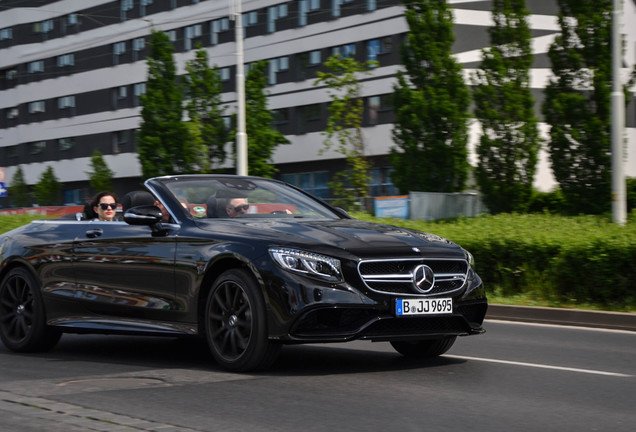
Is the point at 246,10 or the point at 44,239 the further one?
the point at 246,10

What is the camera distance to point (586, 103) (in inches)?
1137

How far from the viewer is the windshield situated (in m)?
8.22

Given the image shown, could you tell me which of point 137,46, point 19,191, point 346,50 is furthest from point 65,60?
point 346,50

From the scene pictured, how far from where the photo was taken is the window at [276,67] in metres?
56.2

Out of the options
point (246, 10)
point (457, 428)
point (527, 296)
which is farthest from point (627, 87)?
point (246, 10)

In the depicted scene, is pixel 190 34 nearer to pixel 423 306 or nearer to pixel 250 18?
pixel 250 18

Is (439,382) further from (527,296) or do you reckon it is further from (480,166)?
(480,166)

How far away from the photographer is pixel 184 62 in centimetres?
6112

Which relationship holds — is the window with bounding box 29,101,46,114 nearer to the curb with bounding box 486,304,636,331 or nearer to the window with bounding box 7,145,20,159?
the window with bounding box 7,145,20,159

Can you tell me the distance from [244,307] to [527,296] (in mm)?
6868

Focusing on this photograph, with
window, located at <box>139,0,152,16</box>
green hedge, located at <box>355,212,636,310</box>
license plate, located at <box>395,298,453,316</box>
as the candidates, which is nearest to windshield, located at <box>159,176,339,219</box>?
license plate, located at <box>395,298,453,316</box>

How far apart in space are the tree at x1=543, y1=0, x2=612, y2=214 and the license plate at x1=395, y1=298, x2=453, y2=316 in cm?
2210

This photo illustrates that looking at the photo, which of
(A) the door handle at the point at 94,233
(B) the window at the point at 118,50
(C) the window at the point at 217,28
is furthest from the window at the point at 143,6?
(A) the door handle at the point at 94,233

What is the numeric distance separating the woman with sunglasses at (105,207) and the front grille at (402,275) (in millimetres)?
3120
